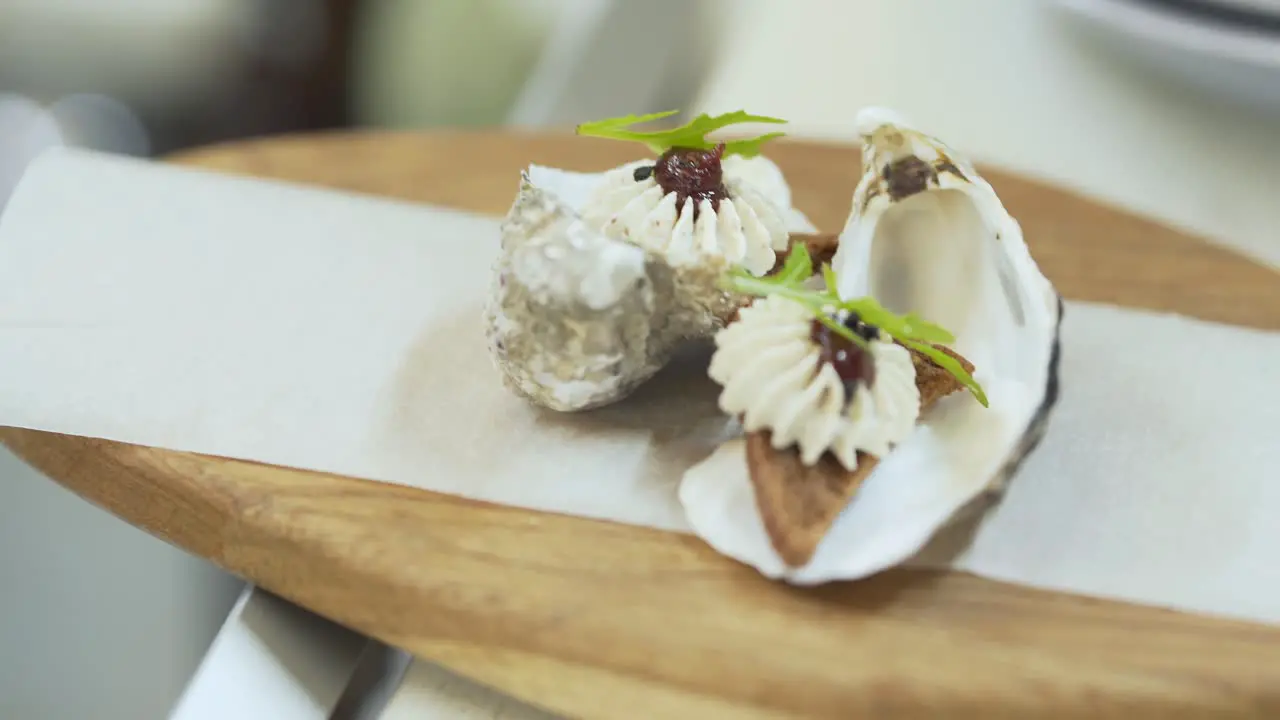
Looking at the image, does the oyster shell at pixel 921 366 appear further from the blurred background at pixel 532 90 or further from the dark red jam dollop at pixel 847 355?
the blurred background at pixel 532 90

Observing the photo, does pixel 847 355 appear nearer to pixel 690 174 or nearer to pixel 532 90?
pixel 690 174

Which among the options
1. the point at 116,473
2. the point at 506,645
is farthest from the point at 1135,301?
the point at 116,473

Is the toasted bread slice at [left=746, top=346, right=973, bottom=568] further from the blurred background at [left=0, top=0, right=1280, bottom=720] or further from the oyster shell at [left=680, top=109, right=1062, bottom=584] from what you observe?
the blurred background at [left=0, top=0, right=1280, bottom=720]

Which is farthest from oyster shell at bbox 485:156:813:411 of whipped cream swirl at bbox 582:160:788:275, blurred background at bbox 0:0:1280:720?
blurred background at bbox 0:0:1280:720

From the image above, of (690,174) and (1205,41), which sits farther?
(1205,41)

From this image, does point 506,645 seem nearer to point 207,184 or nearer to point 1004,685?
point 1004,685

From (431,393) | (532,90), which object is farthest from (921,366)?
(532,90)
